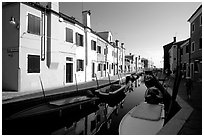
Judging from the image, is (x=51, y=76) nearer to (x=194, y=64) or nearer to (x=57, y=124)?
(x=57, y=124)

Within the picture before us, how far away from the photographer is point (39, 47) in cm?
1197

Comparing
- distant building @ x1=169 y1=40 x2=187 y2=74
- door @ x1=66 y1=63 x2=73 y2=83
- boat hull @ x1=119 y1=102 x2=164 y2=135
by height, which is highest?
distant building @ x1=169 y1=40 x2=187 y2=74

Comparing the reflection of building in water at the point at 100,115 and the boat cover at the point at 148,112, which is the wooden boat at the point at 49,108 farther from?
the boat cover at the point at 148,112

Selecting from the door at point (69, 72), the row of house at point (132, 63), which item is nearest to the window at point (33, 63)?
the door at point (69, 72)

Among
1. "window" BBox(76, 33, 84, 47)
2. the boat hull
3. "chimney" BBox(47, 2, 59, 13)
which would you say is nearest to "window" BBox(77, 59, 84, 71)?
"window" BBox(76, 33, 84, 47)

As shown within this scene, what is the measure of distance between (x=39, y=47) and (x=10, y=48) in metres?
2.22

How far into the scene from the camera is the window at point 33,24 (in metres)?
11.2

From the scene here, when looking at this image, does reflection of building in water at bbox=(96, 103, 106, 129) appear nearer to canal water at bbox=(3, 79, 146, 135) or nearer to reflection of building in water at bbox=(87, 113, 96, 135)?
canal water at bbox=(3, 79, 146, 135)

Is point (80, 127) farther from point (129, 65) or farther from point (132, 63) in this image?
point (132, 63)

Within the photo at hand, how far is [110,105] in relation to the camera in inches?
439

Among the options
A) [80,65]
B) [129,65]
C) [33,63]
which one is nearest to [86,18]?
[80,65]

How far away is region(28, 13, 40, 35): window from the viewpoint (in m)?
11.2

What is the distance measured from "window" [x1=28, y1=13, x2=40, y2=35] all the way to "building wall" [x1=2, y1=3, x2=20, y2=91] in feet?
2.95

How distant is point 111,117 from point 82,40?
11769 millimetres
